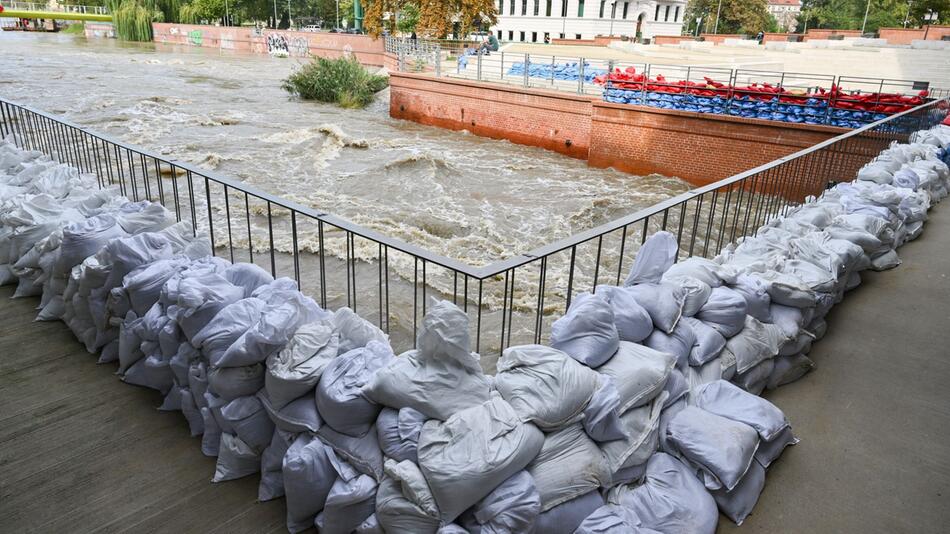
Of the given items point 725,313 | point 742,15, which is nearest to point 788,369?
point 725,313

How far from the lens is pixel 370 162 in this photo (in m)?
16.2

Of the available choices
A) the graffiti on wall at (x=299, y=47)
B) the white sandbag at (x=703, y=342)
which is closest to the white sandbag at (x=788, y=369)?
the white sandbag at (x=703, y=342)

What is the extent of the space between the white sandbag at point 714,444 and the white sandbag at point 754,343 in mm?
626

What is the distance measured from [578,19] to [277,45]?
92.3 feet

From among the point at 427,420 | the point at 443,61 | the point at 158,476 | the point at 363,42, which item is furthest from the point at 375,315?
the point at 363,42

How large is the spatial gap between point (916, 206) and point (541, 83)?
1499 cm

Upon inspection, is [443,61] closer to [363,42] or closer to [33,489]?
[363,42]

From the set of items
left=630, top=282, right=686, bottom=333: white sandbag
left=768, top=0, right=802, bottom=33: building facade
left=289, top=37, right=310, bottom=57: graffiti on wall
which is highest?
left=768, top=0, right=802, bottom=33: building facade

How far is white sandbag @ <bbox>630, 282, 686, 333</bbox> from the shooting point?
311cm

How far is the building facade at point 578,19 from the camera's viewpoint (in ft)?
200

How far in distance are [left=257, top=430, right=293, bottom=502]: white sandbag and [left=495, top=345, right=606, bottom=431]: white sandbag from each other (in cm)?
102

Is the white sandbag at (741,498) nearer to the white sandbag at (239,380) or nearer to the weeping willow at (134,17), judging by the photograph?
the white sandbag at (239,380)

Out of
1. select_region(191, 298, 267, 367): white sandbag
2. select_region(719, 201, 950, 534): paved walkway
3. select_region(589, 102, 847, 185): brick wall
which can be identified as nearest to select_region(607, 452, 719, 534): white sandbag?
select_region(719, 201, 950, 534): paved walkway

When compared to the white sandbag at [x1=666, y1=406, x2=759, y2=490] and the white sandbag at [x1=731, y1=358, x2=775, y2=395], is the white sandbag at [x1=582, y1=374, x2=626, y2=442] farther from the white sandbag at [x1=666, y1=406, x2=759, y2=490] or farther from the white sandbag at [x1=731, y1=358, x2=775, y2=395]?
the white sandbag at [x1=731, y1=358, x2=775, y2=395]
